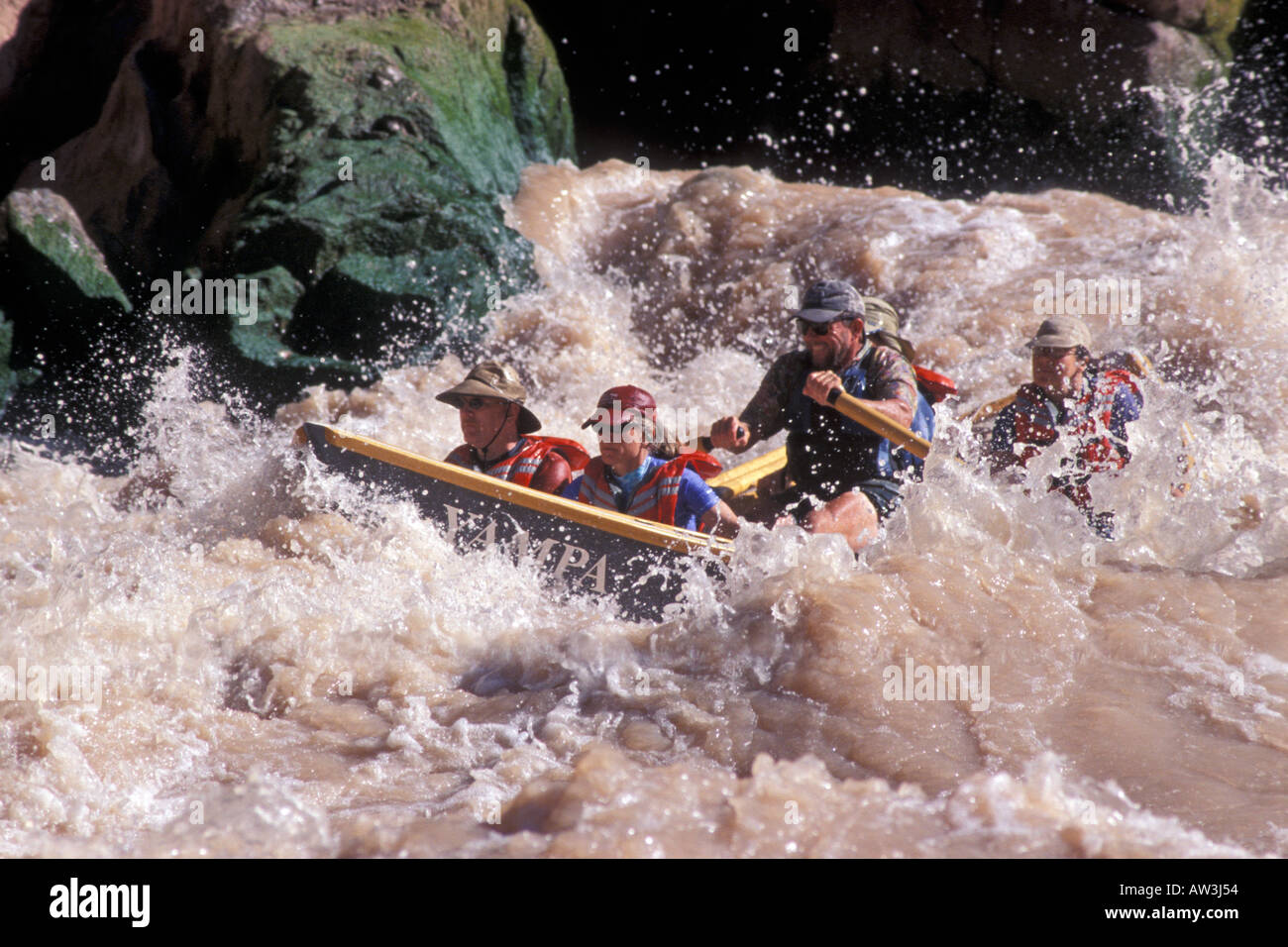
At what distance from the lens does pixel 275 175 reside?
7328 millimetres

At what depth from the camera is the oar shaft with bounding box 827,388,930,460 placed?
4148 millimetres

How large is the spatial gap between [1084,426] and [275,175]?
561cm

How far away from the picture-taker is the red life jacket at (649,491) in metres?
3.91

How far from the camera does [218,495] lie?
4.88 meters

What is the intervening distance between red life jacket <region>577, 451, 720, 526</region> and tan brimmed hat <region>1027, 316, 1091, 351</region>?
176cm

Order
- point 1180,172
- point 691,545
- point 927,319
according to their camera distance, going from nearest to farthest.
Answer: point 691,545 < point 927,319 < point 1180,172

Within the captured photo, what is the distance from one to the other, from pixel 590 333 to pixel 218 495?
336 centimetres

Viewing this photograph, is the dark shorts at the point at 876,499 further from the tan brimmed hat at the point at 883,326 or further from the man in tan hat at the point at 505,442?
the man in tan hat at the point at 505,442

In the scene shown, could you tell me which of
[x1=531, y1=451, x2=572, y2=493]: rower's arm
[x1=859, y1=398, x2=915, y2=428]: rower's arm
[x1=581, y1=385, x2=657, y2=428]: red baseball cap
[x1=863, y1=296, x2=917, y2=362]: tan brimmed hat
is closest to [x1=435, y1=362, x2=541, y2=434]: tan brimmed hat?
[x1=531, y1=451, x2=572, y2=493]: rower's arm

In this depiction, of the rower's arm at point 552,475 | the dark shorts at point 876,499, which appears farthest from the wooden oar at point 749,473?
the rower's arm at point 552,475

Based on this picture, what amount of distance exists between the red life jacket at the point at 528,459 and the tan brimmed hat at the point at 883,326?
1388 mm

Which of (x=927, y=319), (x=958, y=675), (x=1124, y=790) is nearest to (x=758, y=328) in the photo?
(x=927, y=319)

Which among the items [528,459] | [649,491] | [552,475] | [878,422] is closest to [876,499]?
[878,422]

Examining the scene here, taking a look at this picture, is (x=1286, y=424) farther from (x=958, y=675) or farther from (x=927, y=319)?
(x=958, y=675)
